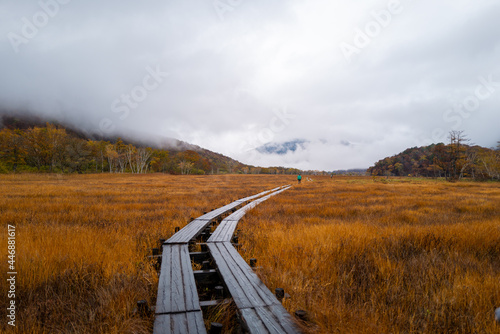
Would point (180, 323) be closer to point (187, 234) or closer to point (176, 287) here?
point (176, 287)

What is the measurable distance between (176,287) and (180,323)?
77 cm

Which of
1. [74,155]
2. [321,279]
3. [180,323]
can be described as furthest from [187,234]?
[74,155]

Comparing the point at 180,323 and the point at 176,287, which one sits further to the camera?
the point at 176,287

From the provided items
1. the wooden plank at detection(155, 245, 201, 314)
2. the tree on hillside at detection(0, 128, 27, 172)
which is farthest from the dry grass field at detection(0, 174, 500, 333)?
the tree on hillside at detection(0, 128, 27, 172)

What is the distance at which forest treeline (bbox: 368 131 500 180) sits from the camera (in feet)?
156

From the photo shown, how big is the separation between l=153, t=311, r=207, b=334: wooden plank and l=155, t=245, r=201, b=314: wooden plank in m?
0.08

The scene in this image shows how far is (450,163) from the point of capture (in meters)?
54.0

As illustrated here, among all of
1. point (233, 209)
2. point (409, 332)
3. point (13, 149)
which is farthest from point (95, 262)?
point (13, 149)

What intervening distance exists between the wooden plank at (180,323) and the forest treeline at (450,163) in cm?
5521

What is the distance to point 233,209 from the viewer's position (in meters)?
10.6

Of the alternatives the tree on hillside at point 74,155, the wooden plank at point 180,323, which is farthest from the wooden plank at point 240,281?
the tree on hillside at point 74,155

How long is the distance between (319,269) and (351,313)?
59.7 inches

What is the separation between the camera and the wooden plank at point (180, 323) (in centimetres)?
193

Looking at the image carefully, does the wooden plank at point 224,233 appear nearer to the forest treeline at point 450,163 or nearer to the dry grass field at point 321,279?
the dry grass field at point 321,279
